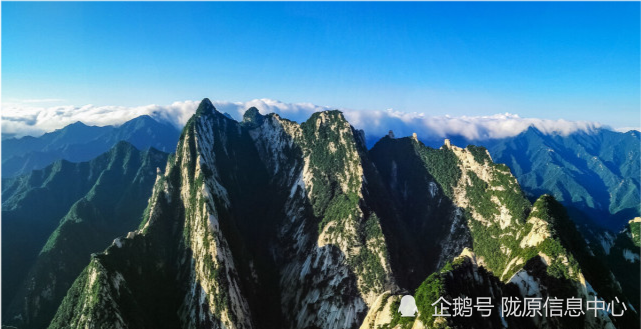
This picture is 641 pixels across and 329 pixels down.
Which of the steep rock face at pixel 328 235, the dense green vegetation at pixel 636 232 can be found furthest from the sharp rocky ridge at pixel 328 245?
the dense green vegetation at pixel 636 232

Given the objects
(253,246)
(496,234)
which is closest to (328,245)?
(253,246)

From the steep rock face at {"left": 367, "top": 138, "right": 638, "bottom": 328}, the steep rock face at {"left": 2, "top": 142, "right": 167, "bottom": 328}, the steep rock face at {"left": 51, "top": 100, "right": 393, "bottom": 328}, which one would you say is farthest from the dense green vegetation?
the steep rock face at {"left": 2, "top": 142, "right": 167, "bottom": 328}

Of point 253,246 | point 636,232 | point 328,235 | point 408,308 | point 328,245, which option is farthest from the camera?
point 253,246

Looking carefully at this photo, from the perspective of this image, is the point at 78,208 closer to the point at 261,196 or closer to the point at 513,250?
the point at 261,196

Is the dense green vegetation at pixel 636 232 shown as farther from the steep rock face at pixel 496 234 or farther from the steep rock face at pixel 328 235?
the steep rock face at pixel 328 235

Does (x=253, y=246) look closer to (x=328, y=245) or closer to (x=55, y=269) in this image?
(x=328, y=245)

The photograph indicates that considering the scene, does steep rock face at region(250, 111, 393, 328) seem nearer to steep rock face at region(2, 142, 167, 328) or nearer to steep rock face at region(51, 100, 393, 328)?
steep rock face at region(51, 100, 393, 328)
